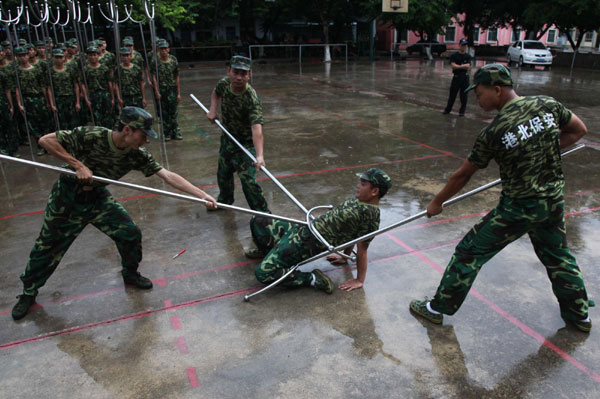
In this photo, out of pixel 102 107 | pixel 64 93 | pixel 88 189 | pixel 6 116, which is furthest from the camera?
pixel 102 107

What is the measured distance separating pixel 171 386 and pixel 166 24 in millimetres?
24365

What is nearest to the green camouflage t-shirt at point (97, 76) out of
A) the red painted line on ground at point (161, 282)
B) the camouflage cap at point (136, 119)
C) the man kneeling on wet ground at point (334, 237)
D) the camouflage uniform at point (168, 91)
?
the camouflage uniform at point (168, 91)

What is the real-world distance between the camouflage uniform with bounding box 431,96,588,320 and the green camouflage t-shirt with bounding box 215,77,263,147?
2.54 metres

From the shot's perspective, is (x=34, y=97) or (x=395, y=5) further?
(x=395, y=5)

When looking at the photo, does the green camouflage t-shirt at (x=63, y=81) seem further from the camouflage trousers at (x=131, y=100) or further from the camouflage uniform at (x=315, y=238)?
the camouflage uniform at (x=315, y=238)

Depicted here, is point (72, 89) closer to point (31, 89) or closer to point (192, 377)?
point (31, 89)

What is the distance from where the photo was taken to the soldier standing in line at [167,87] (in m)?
8.55

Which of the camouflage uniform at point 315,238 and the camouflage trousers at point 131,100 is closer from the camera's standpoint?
the camouflage uniform at point 315,238

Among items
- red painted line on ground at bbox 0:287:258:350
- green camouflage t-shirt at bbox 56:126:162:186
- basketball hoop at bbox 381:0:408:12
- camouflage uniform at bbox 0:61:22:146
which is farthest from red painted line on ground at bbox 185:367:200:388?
basketball hoop at bbox 381:0:408:12

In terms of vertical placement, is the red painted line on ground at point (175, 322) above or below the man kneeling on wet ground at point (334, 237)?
below

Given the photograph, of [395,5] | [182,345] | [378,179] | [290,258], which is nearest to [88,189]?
[182,345]

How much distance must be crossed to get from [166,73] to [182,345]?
21.7 ft

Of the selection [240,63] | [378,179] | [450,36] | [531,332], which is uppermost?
[450,36]

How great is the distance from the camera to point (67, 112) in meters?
8.41
